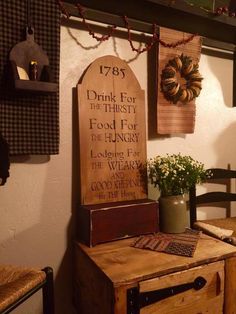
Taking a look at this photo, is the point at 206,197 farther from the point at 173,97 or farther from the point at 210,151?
the point at 173,97

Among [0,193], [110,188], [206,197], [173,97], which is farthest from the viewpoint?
[206,197]

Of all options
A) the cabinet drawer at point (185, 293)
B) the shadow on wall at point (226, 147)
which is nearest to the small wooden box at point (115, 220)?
the cabinet drawer at point (185, 293)

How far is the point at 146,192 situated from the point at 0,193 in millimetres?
787

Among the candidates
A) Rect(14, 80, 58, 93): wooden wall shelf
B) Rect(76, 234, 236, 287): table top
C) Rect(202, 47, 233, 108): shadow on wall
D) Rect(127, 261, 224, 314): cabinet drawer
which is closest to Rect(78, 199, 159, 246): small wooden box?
Rect(76, 234, 236, 287): table top

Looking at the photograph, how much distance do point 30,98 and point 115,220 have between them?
70cm

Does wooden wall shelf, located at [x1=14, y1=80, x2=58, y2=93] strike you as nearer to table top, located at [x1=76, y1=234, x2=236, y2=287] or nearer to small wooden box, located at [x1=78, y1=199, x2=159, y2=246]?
small wooden box, located at [x1=78, y1=199, x2=159, y2=246]

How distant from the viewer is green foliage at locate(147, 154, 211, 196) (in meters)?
1.55

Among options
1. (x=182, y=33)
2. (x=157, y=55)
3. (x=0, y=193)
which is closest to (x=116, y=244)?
(x=0, y=193)

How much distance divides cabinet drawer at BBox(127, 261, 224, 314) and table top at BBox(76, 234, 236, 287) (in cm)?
3

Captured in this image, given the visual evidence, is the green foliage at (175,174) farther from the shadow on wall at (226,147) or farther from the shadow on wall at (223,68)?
the shadow on wall at (223,68)

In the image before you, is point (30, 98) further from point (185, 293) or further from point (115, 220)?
point (185, 293)

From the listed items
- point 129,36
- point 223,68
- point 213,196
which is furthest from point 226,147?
point 129,36

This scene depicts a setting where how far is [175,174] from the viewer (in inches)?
60.9

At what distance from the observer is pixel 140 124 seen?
67.1 inches
